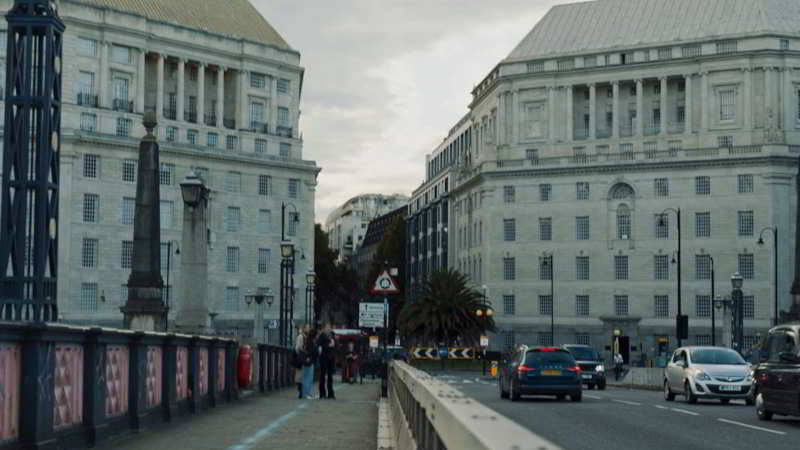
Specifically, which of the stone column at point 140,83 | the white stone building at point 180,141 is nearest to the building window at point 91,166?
the white stone building at point 180,141

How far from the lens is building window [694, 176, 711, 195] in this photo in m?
112

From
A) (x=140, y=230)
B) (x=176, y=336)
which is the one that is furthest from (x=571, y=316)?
(x=176, y=336)

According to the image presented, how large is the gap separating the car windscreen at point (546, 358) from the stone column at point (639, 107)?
8538cm

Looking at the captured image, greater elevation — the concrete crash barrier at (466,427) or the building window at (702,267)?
the building window at (702,267)

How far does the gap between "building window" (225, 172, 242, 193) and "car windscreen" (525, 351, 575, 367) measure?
85284 mm

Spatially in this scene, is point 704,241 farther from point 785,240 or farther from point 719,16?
point 719,16

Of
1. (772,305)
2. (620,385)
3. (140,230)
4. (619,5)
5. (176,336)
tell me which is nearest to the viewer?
(176,336)

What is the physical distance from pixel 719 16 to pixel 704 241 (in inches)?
842

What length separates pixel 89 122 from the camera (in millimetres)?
111812

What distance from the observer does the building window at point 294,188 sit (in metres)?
124

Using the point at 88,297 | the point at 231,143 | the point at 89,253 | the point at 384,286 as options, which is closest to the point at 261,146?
the point at 231,143

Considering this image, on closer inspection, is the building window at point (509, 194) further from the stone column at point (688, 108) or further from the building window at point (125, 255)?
the building window at point (125, 255)

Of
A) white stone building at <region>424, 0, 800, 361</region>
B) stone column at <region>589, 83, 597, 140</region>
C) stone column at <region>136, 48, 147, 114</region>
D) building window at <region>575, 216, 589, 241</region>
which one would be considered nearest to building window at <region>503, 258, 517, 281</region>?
white stone building at <region>424, 0, 800, 361</region>

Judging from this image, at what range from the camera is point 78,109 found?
111m
